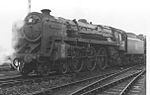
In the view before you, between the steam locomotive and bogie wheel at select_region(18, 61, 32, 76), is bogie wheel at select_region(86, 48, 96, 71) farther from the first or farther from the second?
bogie wheel at select_region(18, 61, 32, 76)

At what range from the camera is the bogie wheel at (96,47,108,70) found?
15837 mm

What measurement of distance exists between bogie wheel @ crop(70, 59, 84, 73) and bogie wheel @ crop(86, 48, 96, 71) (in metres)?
0.66

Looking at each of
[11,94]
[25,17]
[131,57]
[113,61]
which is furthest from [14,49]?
[131,57]

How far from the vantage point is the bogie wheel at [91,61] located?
14477 mm

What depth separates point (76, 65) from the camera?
13.3m

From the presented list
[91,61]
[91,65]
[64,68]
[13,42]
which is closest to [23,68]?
[13,42]

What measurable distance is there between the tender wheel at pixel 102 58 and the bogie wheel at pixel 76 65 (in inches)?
85.6

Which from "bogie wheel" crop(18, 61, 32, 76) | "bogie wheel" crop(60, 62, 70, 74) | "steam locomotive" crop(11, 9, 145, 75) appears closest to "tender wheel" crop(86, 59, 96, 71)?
"steam locomotive" crop(11, 9, 145, 75)

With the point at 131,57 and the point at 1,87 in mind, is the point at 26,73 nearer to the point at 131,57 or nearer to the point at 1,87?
the point at 1,87

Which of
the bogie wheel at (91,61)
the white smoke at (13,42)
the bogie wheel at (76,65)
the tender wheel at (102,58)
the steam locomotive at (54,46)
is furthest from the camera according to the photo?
the tender wheel at (102,58)

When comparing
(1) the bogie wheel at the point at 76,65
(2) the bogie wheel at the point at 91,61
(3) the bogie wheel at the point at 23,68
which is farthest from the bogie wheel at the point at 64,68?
(2) the bogie wheel at the point at 91,61

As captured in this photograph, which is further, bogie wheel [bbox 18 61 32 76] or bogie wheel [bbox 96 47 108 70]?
bogie wheel [bbox 96 47 108 70]

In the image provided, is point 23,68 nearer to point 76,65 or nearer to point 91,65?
point 76,65

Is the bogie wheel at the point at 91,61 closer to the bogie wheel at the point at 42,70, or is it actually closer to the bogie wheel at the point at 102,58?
the bogie wheel at the point at 102,58
